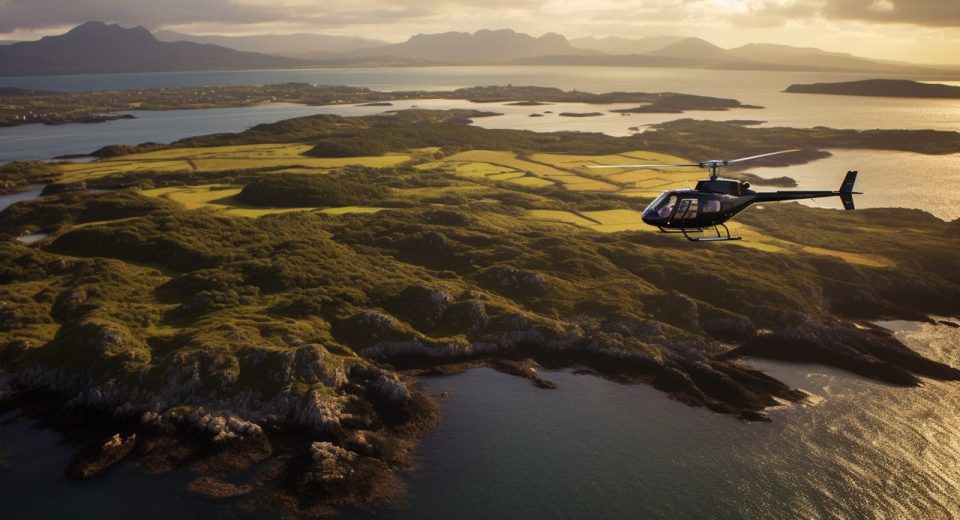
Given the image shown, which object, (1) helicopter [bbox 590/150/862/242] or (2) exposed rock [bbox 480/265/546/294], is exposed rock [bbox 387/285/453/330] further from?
(1) helicopter [bbox 590/150/862/242]

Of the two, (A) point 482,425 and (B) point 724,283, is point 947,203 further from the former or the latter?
(A) point 482,425

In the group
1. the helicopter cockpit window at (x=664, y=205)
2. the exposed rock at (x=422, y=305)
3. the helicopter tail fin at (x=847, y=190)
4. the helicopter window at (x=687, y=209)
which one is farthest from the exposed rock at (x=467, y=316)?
the helicopter tail fin at (x=847, y=190)

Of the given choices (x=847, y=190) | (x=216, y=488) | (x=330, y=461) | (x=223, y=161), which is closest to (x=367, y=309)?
(x=330, y=461)

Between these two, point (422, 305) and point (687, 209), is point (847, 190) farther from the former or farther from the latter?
point (422, 305)

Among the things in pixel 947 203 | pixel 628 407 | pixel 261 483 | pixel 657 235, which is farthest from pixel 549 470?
pixel 947 203

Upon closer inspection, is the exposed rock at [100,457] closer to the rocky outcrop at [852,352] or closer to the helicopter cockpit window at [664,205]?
the helicopter cockpit window at [664,205]

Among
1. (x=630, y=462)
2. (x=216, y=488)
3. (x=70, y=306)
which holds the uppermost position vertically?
(x=70, y=306)
